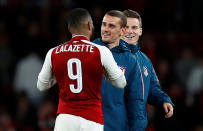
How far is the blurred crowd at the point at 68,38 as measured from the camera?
8.43 metres

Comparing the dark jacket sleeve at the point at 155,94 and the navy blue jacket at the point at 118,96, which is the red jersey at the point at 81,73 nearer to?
the navy blue jacket at the point at 118,96

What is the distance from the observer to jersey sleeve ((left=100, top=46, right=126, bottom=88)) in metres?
3.92

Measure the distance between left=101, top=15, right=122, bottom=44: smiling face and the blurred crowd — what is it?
3707 mm

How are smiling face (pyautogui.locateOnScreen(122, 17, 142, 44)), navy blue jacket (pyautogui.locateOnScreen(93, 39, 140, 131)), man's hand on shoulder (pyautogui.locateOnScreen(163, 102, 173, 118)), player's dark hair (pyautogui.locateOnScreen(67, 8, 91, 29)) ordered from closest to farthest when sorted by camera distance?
player's dark hair (pyautogui.locateOnScreen(67, 8, 91, 29)), navy blue jacket (pyautogui.locateOnScreen(93, 39, 140, 131)), man's hand on shoulder (pyautogui.locateOnScreen(163, 102, 173, 118)), smiling face (pyautogui.locateOnScreen(122, 17, 142, 44))

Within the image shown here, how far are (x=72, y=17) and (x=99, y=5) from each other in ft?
20.7

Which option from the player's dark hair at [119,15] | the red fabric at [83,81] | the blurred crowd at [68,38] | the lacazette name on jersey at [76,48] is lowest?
the blurred crowd at [68,38]

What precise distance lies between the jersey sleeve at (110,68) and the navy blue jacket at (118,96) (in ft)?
1.35

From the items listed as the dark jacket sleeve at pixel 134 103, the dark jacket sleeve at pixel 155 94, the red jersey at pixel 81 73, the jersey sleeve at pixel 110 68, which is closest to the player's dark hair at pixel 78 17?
the red jersey at pixel 81 73

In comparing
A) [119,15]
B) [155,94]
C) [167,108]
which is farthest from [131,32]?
[167,108]

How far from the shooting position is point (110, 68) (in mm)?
3928

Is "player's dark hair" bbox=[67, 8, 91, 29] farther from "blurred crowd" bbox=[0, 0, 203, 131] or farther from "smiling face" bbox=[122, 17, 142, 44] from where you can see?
"blurred crowd" bbox=[0, 0, 203, 131]

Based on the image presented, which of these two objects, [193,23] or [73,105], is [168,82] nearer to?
[193,23]

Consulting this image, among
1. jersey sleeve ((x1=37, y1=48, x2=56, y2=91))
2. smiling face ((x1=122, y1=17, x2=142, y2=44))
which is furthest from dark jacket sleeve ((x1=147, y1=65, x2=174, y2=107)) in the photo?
jersey sleeve ((x1=37, y1=48, x2=56, y2=91))

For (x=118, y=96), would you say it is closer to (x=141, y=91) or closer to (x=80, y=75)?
(x=141, y=91)
